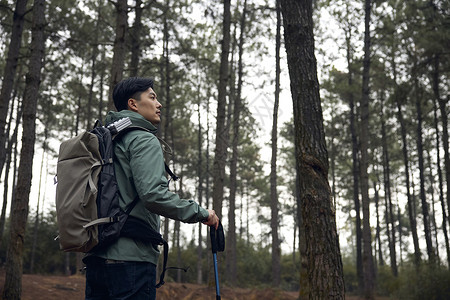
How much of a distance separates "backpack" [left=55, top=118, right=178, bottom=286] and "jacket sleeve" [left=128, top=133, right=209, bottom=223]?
12cm

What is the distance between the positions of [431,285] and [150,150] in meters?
11.9

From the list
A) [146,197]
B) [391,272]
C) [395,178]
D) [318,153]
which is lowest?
[391,272]

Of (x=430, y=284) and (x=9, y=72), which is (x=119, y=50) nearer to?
(x=9, y=72)

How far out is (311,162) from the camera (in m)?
4.20

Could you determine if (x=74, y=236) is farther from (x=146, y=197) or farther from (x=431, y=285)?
(x=431, y=285)

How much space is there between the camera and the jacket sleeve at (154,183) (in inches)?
87.0

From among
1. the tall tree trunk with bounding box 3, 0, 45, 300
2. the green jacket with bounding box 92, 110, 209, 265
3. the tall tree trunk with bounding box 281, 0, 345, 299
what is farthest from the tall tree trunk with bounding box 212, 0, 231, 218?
the green jacket with bounding box 92, 110, 209, 265

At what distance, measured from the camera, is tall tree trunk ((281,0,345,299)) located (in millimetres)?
4016

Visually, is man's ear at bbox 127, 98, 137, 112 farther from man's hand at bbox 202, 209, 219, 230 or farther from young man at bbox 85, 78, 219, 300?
man's hand at bbox 202, 209, 219, 230

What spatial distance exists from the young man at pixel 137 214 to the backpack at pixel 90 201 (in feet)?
0.15

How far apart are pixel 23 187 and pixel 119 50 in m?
3.05

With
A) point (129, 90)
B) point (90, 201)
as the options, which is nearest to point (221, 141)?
point (129, 90)

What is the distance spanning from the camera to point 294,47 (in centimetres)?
451

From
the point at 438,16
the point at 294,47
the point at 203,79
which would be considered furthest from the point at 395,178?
the point at 294,47
